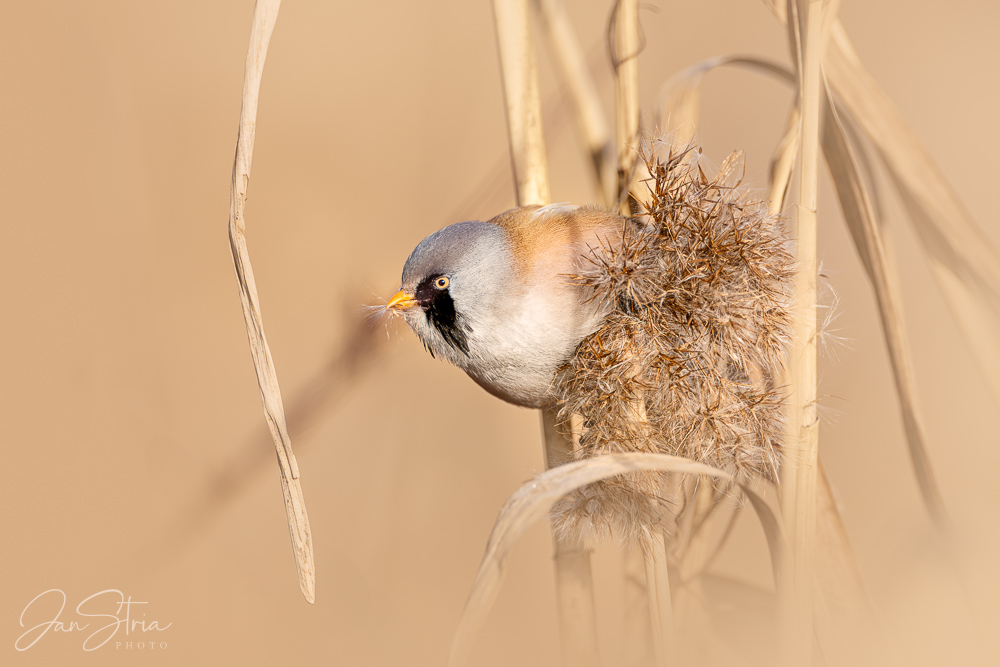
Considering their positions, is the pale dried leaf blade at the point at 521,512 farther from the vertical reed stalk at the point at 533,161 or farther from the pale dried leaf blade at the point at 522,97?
the pale dried leaf blade at the point at 522,97

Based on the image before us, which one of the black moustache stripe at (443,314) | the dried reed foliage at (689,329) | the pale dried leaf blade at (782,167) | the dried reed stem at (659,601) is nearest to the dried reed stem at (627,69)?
the dried reed foliage at (689,329)

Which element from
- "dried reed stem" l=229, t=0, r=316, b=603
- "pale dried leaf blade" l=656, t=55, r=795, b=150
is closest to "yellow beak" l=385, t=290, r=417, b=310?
"dried reed stem" l=229, t=0, r=316, b=603

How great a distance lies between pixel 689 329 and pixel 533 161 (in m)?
0.38

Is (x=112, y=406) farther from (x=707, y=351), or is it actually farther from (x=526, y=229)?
(x=707, y=351)

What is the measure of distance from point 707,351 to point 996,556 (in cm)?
69

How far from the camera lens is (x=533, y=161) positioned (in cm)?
91

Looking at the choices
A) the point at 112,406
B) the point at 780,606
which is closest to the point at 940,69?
the point at 780,606

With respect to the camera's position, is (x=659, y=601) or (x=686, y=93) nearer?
(x=659, y=601)

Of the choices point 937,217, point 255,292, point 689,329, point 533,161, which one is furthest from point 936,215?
point 255,292

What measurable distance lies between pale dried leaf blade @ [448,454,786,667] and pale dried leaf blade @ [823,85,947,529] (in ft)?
1.23

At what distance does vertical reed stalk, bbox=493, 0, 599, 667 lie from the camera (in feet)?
2.80

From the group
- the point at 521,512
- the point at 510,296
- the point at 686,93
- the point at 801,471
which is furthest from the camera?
the point at 686,93

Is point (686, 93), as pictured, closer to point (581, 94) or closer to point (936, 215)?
point (581, 94)

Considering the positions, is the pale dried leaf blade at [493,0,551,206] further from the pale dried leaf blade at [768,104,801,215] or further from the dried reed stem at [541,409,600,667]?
the dried reed stem at [541,409,600,667]
